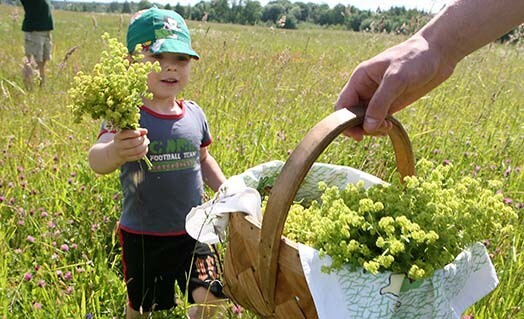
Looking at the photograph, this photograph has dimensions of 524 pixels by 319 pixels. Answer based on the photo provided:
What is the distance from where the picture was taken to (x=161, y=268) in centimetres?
186

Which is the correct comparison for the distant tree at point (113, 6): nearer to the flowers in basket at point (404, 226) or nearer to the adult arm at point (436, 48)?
the adult arm at point (436, 48)

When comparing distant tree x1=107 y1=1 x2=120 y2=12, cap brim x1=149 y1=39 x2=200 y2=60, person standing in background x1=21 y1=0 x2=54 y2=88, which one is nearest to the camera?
cap brim x1=149 y1=39 x2=200 y2=60

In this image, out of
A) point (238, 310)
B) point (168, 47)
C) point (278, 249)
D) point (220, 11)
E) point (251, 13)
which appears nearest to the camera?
point (278, 249)

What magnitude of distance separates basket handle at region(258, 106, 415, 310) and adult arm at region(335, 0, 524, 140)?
3.3 inches

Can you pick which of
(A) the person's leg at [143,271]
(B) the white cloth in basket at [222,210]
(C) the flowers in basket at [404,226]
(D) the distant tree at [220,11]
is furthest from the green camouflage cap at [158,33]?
(D) the distant tree at [220,11]

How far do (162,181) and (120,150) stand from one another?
0.43 meters

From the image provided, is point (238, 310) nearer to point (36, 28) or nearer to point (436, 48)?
point (436, 48)

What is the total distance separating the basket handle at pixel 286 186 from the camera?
3.32 feet

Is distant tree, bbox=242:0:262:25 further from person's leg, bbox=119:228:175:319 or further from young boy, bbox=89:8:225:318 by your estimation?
person's leg, bbox=119:228:175:319

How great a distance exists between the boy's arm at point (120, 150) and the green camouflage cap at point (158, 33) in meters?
0.44

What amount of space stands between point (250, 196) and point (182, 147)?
2.15 ft

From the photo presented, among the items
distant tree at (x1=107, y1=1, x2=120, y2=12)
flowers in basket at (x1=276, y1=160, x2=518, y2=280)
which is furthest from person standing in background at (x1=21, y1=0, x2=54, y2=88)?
flowers in basket at (x1=276, y1=160, x2=518, y2=280)

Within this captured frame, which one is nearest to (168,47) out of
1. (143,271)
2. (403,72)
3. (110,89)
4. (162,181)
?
(162,181)

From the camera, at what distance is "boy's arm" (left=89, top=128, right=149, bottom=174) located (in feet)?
4.40
